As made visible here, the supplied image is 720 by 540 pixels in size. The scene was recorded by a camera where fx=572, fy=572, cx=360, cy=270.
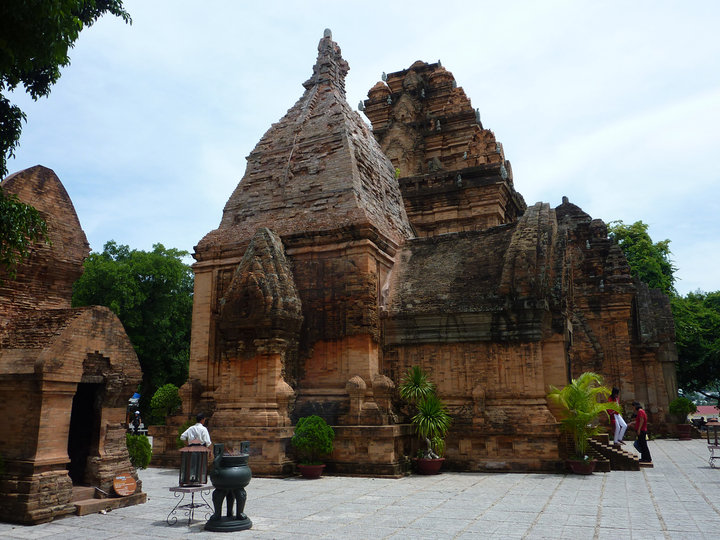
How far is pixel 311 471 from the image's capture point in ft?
38.3

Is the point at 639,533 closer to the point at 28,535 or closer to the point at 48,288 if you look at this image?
the point at 28,535

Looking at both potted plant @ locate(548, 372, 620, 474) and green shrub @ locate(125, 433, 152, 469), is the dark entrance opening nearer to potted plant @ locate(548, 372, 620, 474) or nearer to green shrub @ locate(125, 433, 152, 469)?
green shrub @ locate(125, 433, 152, 469)

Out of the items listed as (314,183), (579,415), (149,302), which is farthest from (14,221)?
(149,302)

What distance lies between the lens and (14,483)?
7.75 metres

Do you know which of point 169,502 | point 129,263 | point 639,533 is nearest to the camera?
point 639,533

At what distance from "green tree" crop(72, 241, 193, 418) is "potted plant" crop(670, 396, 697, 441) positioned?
24844 mm

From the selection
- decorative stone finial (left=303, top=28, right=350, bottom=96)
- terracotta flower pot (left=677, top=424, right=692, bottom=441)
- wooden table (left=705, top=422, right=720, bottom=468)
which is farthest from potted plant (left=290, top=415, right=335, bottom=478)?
terracotta flower pot (left=677, top=424, right=692, bottom=441)

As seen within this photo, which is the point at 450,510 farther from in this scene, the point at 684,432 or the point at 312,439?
the point at 684,432

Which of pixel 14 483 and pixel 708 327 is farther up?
pixel 708 327

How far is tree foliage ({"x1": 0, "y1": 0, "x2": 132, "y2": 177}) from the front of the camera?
5938 millimetres

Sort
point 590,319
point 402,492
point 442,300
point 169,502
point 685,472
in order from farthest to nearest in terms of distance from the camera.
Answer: point 590,319
point 442,300
point 685,472
point 402,492
point 169,502

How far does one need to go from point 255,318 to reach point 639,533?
8.56 metres

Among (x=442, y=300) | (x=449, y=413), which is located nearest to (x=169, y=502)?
(x=449, y=413)

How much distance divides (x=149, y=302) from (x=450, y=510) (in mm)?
29007
